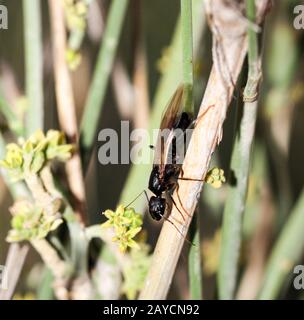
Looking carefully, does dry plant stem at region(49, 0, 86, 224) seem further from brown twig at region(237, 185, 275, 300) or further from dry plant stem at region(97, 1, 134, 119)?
brown twig at region(237, 185, 275, 300)

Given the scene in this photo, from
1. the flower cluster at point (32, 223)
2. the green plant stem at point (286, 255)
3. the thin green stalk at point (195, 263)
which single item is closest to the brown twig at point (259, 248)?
the green plant stem at point (286, 255)

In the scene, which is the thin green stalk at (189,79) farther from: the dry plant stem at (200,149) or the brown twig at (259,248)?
the brown twig at (259,248)

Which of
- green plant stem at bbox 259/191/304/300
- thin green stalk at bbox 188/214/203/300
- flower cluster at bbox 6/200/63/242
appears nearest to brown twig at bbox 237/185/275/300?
green plant stem at bbox 259/191/304/300

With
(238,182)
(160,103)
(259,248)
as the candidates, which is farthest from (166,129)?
(259,248)

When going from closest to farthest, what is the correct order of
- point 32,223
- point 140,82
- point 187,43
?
point 187,43
point 32,223
point 140,82

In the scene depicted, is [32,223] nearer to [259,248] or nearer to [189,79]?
[189,79]

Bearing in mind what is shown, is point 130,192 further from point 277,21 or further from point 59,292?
point 277,21
